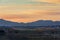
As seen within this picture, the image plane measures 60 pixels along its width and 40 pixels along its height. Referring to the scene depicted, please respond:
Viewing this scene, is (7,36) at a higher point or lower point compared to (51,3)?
lower

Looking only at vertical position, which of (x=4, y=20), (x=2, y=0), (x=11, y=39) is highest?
(x=2, y=0)

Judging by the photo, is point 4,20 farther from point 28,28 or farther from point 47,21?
point 47,21

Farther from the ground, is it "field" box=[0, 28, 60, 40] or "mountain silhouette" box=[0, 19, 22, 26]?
"mountain silhouette" box=[0, 19, 22, 26]

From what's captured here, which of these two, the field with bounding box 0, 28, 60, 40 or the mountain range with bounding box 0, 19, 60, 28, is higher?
the mountain range with bounding box 0, 19, 60, 28

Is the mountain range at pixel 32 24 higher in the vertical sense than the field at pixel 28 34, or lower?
higher

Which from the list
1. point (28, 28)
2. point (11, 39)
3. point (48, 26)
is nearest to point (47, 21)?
point (48, 26)

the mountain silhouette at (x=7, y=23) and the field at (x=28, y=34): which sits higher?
the mountain silhouette at (x=7, y=23)
